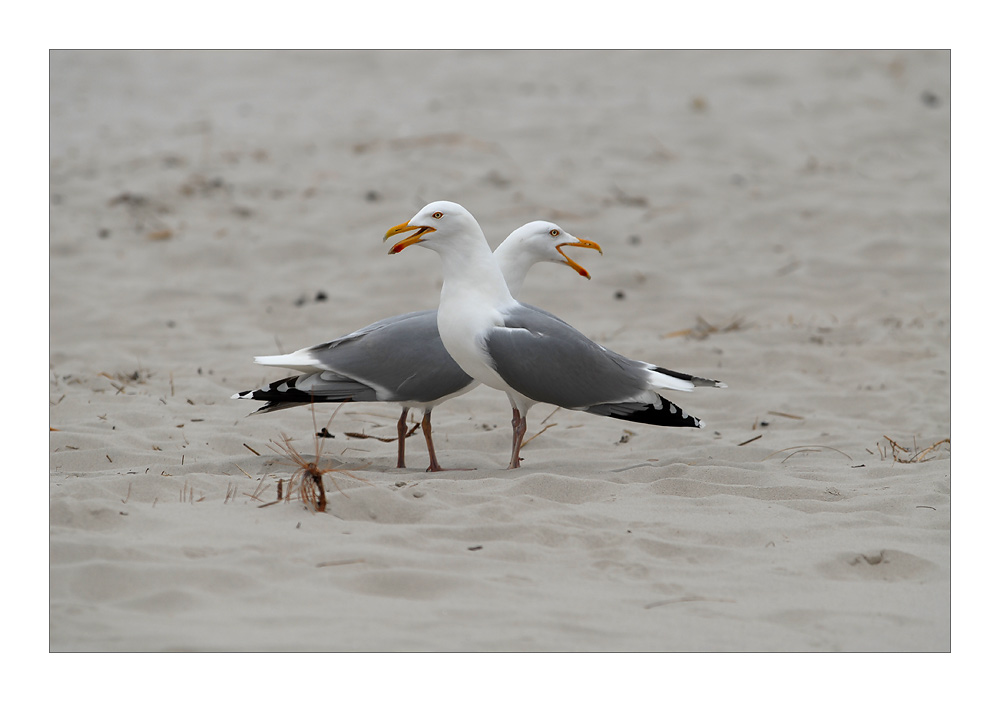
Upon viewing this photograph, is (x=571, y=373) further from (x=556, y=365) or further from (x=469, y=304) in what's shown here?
(x=469, y=304)

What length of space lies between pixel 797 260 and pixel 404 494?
237 inches

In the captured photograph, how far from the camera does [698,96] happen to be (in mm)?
13242

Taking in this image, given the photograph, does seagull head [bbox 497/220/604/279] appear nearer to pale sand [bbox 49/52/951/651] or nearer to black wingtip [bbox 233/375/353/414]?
pale sand [bbox 49/52/951/651]

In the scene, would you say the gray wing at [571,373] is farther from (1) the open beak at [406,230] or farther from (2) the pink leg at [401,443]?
(2) the pink leg at [401,443]

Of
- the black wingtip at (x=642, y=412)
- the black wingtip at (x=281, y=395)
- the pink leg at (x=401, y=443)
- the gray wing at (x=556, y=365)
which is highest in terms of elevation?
the gray wing at (x=556, y=365)

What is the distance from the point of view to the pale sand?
10.9ft

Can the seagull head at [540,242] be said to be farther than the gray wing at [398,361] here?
Yes

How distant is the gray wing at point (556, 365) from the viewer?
15.8 feet

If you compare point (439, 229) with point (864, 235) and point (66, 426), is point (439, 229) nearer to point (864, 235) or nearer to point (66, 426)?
point (66, 426)

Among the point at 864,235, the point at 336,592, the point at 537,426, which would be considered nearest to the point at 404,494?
the point at 336,592

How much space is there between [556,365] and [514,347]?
10.1 inches

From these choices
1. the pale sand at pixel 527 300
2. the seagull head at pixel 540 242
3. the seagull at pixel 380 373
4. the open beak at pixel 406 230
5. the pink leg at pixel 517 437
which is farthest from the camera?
the seagull head at pixel 540 242

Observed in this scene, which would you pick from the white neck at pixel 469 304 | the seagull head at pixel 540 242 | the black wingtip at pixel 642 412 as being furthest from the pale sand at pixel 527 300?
the seagull head at pixel 540 242

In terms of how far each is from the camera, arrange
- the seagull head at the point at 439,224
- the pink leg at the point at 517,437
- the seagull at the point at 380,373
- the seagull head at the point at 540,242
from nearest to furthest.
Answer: the seagull head at the point at 439,224, the pink leg at the point at 517,437, the seagull at the point at 380,373, the seagull head at the point at 540,242
